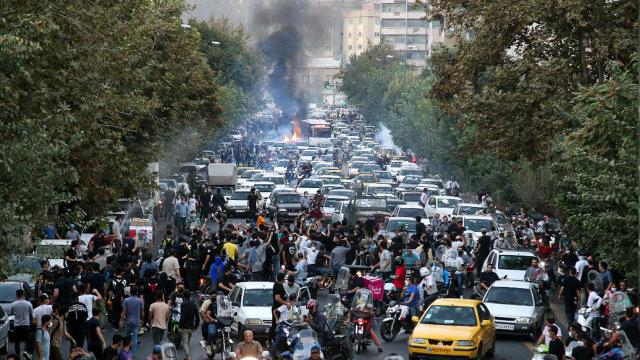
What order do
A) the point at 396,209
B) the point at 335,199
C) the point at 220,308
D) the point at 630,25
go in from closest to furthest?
the point at 220,308 → the point at 630,25 → the point at 396,209 → the point at 335,199

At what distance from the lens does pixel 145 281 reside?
27.9 meters

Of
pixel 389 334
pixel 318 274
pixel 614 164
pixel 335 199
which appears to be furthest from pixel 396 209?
pixel 614 164

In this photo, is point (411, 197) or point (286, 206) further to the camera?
point (411, 197)

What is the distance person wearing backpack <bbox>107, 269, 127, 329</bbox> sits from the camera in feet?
92.0

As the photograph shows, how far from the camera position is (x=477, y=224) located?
44.4 m

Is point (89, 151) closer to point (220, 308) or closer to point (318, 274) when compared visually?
point (220, 308)

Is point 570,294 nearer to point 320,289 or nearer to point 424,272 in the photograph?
point 424,272

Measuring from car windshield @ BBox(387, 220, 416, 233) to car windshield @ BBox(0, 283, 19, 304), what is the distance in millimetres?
17687

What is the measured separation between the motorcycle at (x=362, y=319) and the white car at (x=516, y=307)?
11.2 ft

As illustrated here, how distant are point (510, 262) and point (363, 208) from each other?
14642 millimetres

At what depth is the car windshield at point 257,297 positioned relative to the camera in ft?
91.0

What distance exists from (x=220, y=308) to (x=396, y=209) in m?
21.6

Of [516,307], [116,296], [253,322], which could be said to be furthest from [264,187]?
[253,322]

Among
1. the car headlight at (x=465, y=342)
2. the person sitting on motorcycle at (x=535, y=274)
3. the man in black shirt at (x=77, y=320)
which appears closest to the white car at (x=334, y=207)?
the person sitting on motorcycle at (x=535, y=274)
